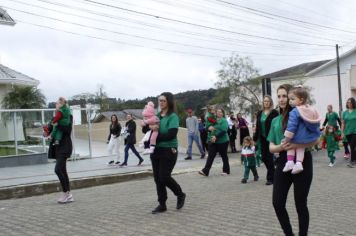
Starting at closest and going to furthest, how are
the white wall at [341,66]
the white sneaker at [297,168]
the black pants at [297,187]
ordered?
the white sneaker at [297,168] < the black pants at [297,187] < the white wall at [341,66]

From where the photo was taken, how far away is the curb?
1051cm

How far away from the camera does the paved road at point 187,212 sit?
20.5ft

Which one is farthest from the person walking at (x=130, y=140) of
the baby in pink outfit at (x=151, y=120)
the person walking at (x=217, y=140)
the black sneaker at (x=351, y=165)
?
the baby in pink outfit at (x=151, y=120)

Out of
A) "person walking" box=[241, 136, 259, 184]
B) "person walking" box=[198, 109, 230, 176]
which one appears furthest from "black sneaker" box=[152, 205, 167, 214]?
"person walking" box=[198, 109, 230, 176]

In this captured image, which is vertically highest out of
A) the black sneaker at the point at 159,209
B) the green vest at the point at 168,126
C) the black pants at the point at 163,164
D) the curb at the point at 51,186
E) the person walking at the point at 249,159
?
the green vest at the point at 168,126

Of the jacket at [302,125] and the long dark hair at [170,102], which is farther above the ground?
the long dark hair at [170,102]

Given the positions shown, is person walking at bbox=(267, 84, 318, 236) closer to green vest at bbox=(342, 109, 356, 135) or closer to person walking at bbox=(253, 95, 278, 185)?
person walking at bbox=(253, 95, 278, 185)

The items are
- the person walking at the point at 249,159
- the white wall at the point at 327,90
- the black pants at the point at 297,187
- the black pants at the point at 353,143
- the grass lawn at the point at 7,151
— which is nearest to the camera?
the black pants at the point at 297,187

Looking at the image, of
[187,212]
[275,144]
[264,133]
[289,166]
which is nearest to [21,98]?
[264,133]

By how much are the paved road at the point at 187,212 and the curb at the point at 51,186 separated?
1.97 ft

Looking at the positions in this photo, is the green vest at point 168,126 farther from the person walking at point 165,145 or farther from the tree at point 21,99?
the tree at point 21,99

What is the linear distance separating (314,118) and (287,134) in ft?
1.02

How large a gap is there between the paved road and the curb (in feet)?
1.97

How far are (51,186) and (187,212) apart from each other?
479 centimetres
